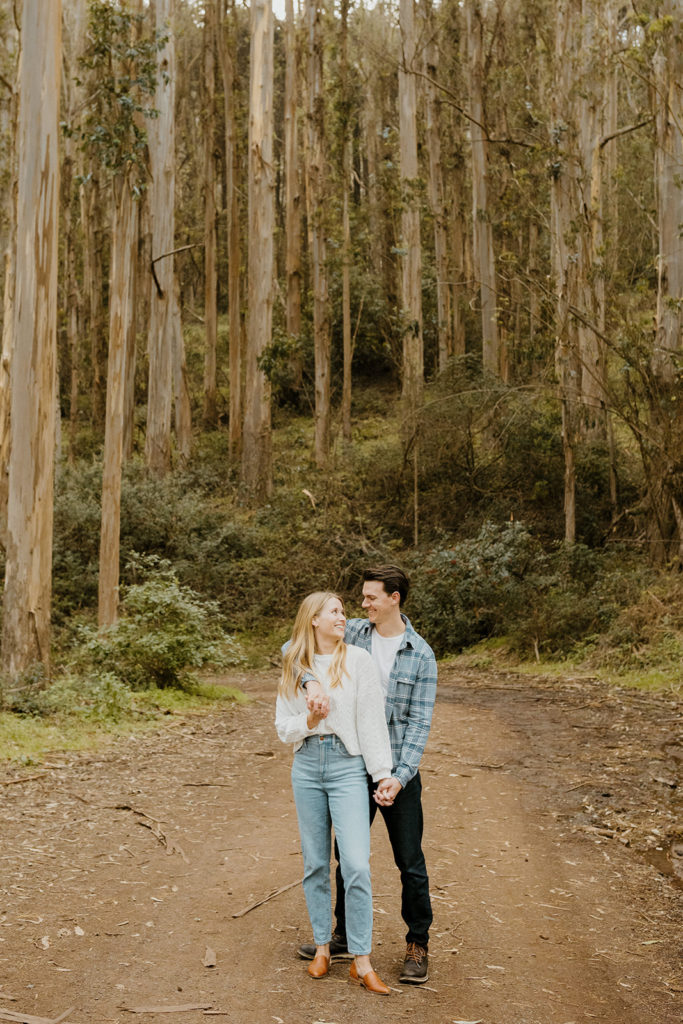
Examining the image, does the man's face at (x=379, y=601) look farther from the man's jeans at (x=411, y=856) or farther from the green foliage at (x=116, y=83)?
the green foliage at (x=116, y=83)

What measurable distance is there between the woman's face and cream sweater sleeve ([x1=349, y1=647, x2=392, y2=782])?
0.15 meters

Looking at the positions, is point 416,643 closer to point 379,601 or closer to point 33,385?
point 379,601

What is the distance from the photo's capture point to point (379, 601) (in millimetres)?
4195

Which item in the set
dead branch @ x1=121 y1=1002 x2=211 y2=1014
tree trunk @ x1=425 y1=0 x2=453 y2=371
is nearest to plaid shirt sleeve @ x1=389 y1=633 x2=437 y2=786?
dead branch @ x1=121 y1=1002 x2=211 y2=1014

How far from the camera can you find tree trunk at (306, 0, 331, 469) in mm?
26172

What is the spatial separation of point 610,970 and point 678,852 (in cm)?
207

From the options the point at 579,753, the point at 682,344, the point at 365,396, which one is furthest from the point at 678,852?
the point at 365,396

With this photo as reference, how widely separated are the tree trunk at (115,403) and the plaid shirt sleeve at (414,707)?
10383 millimetres

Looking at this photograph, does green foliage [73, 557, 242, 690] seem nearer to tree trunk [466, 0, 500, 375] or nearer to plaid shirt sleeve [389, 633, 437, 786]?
plaid shirt sleeve [389, 633, 437, 786]

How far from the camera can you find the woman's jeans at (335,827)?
13.0ft

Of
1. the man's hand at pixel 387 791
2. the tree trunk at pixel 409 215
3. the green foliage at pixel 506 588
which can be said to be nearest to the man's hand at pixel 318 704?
the man's hand at pixel 387 791

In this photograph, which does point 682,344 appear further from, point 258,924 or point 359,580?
point 258,924

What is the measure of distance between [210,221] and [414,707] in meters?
25.5

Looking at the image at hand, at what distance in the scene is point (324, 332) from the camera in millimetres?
26484
